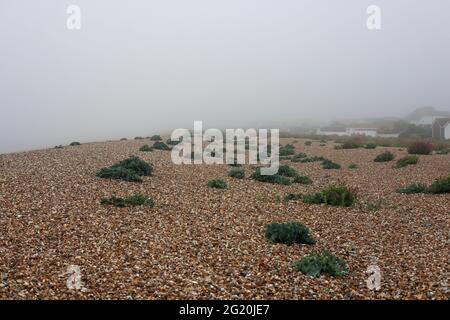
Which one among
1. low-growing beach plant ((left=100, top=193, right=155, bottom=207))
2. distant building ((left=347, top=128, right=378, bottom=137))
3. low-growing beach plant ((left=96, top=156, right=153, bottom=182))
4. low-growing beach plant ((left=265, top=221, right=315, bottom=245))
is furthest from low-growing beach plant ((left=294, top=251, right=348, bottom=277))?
distant building ((left=347, top=128, right=378, bottom=137))

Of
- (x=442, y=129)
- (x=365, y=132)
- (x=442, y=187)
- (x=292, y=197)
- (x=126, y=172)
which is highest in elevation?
(x=442, y=129)

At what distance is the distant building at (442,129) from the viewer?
6138 centimetres

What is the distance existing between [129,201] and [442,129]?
60.9 m

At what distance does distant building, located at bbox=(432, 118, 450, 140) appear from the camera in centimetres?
6138

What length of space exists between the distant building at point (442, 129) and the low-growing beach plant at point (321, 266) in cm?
5980

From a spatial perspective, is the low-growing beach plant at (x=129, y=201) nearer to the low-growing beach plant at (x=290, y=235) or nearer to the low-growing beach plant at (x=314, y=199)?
the low-growing beach plant at (x=290, y=235)

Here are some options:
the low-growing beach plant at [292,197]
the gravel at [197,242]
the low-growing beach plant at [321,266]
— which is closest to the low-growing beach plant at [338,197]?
the gravel at [197,242]

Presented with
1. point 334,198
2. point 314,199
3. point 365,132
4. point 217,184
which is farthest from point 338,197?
point 365,132

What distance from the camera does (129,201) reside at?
12.2 metres

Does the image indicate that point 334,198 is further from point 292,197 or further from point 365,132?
point 365,132

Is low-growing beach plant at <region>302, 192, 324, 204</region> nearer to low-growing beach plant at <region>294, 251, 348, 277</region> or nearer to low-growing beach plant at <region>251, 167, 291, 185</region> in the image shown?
low-growing beach plant at <region>251, 167, 291, 185</region>

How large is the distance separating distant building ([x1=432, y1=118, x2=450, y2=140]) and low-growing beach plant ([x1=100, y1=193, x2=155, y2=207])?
5839cm
